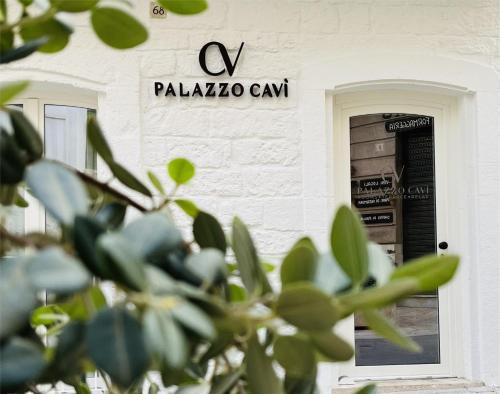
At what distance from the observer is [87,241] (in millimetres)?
363

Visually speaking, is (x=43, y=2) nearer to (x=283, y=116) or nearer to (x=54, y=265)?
(x=54, y=265)

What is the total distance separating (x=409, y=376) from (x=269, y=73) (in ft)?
7.02

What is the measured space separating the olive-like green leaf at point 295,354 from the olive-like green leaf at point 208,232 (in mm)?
102

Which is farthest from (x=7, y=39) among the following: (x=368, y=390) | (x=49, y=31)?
(x=368, y=390)

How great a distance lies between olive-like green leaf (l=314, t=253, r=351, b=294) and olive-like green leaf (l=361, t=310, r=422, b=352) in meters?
0.02

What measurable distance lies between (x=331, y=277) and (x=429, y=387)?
4627mm

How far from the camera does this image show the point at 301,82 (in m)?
4.57

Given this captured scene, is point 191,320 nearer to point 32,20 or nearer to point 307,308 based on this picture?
point 307,308

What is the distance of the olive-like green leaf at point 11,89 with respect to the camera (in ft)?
1.29

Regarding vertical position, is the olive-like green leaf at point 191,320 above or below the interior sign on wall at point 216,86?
below

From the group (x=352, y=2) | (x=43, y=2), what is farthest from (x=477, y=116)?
(x=43, y=2)

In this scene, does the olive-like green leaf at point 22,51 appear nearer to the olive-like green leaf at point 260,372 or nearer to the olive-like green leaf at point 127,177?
the olive-like green leaf at point 127,177

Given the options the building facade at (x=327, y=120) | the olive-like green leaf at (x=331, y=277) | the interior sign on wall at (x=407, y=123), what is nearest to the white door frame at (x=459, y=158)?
the building facade at (x=327, y=120)

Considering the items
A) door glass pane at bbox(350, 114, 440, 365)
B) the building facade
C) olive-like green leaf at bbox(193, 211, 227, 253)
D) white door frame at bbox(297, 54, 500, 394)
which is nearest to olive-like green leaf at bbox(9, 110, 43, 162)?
olive-like green leaf at bbox(193, 211, 227, 253)
